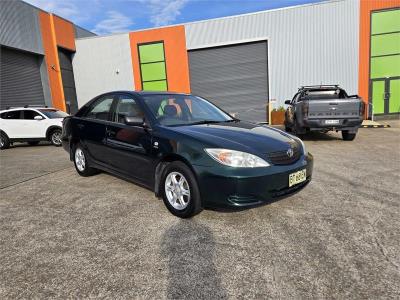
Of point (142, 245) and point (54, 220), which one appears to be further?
point (54, 220)

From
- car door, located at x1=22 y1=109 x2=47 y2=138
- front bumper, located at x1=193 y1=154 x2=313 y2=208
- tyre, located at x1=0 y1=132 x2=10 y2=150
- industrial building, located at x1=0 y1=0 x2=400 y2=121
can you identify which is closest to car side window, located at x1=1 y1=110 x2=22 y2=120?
car door, located at x1=22 y1=109 x2=47 y2=138

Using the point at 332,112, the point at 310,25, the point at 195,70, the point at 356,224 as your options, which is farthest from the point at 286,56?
the point at 356,224

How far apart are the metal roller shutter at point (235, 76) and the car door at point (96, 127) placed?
1302 cm

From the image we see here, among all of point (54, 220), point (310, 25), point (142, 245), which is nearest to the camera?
point (142, 245)

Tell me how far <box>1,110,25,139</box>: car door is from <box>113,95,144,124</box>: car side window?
855 centimetres

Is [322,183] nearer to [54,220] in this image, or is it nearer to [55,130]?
[54,220]

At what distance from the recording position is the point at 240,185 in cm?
302

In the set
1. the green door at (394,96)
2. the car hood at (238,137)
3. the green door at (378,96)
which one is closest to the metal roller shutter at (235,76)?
the green door at (378,96)

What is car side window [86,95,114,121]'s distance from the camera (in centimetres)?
474

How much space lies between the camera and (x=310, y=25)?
16172 mm

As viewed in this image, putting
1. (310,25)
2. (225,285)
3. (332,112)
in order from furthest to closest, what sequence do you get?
(310,25)
(332,112)
(225,285)

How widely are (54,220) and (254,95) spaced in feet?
50.4

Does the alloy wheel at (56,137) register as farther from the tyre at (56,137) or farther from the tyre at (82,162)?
the tyre at (82,162)

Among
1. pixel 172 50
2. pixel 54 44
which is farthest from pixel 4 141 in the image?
pixel 172 50
